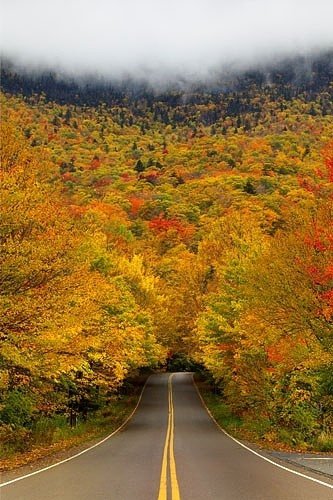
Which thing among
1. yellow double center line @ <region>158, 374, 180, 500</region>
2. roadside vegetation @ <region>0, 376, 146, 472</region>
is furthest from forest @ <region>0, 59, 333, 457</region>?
yellow double center line @ <region>158, 374, 180, 500</region>

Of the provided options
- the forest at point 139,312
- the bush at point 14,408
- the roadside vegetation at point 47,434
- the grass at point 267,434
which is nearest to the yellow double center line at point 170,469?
the roadside vegetation at point 47,434

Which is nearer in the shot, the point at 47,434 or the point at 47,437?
the point at 47,437

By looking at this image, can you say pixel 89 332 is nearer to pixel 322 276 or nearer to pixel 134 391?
pixel 322 276

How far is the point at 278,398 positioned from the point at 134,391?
31224mm

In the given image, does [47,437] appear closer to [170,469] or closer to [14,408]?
[14,408]

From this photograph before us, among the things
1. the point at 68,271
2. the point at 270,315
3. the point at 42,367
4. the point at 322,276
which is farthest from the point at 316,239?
the point at 42,367

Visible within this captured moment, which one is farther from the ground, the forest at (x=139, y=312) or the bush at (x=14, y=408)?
the forest at (x=139, y=312)

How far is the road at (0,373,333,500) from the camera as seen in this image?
11258 millimetres

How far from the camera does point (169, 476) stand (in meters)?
13.8

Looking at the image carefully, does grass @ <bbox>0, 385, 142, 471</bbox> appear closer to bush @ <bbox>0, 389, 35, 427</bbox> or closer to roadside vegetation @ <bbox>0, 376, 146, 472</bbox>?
roadside vegetation @ <bbox>0, 376, 146, 472</bbox>

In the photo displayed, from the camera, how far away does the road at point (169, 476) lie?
1126 cm

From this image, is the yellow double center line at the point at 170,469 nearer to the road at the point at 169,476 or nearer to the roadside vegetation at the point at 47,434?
the road at the point at 169,476

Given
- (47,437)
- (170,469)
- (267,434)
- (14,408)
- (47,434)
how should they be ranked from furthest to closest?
(267,434), (47,434), (47,437), (14,408), (170,469)

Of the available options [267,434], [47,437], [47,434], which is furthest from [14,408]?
[267,434]
